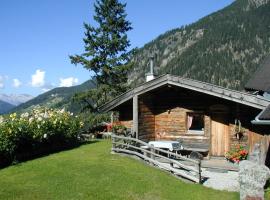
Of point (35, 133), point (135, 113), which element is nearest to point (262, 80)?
point (135, 113)

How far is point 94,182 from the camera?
51.1 ft

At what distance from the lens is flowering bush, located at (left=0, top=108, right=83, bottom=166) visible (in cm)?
1897

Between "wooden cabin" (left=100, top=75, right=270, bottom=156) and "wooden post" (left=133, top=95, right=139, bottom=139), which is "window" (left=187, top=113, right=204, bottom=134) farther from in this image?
"wooden post" (left=133, top=95, right=139, bottom=139)

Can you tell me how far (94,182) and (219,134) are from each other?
8181 mm

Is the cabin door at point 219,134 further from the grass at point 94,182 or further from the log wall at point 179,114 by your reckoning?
the grass at point 94,182

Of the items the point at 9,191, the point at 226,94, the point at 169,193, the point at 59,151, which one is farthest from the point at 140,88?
the point at 9,191

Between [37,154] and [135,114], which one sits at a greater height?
[135,114]

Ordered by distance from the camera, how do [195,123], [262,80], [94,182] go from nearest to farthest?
[94,182] < [195,123] < [262,80]

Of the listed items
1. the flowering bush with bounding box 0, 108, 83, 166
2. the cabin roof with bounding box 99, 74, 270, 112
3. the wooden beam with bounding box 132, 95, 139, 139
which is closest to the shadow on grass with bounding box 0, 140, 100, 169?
the flowering bush with bounding box 0, 108, 83, 166

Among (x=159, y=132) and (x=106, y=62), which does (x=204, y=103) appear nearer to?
(x=159, y=132)

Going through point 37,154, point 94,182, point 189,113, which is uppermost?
point 189,113

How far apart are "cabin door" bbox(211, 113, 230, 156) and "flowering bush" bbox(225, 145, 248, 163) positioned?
62 cm

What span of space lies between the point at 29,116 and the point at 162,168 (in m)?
9.11

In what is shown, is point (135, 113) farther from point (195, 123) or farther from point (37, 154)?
point (37, 154)
